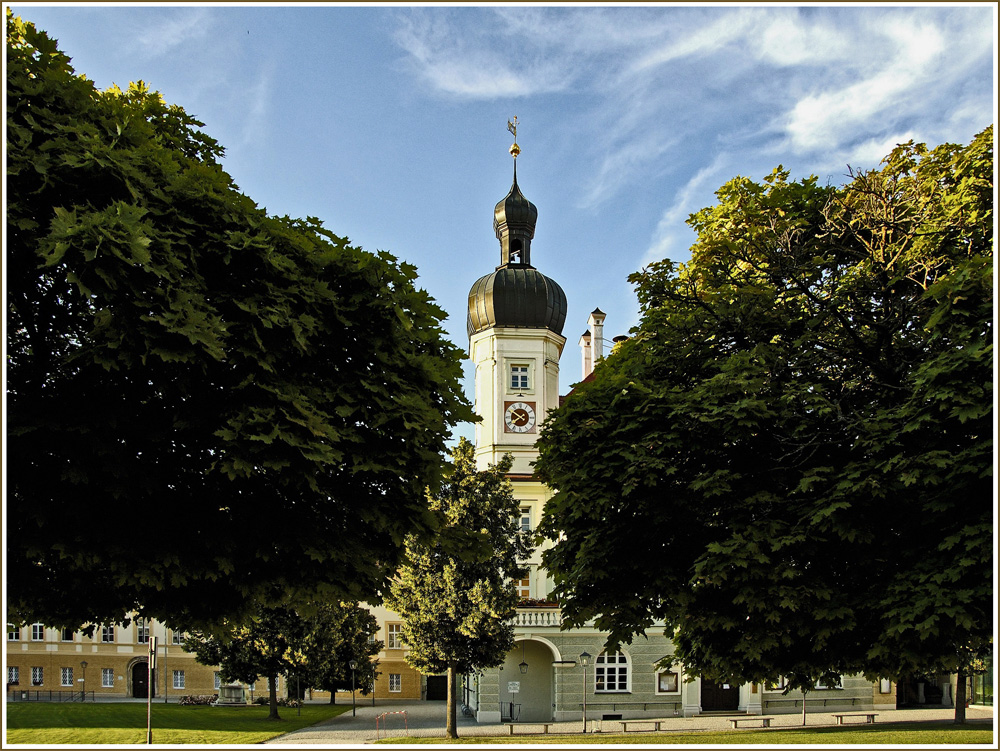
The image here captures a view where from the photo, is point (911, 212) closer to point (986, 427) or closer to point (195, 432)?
point (986, 427)

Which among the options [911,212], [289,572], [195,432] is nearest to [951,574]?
[911,212]

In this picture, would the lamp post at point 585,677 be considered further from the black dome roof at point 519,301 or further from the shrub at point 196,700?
the shrub at point 196,700

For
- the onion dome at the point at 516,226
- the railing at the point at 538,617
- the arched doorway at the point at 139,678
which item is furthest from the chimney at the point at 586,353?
the arched doorway at the point at 139,678

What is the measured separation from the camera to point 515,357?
45.9 metres

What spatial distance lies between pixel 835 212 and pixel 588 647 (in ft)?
89.8

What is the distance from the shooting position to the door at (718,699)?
41.3 meters

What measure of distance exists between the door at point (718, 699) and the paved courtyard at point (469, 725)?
2.23m

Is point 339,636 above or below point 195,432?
below

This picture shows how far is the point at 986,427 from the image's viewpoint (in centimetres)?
1450

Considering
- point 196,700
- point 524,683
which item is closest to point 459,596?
point 524,683

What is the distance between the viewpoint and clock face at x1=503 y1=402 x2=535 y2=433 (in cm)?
4562

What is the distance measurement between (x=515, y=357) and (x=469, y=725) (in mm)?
17185

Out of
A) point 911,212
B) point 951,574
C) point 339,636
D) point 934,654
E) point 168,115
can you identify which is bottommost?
point 339,636

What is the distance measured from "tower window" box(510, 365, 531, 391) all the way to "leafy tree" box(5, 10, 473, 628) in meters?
31.2
